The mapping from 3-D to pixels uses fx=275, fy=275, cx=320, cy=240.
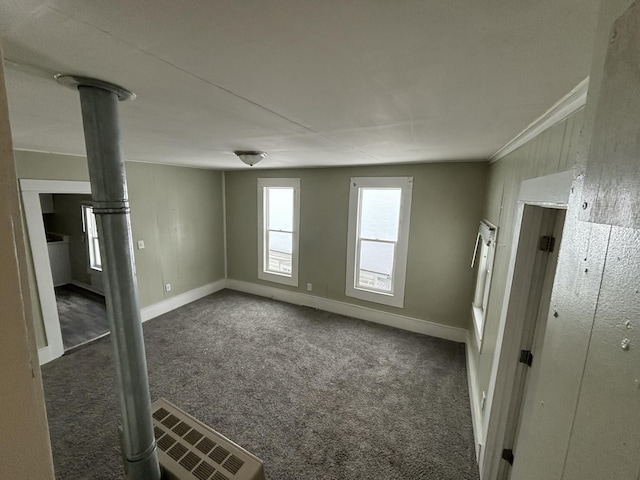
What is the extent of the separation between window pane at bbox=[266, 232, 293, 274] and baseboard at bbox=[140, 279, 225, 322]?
1122mm

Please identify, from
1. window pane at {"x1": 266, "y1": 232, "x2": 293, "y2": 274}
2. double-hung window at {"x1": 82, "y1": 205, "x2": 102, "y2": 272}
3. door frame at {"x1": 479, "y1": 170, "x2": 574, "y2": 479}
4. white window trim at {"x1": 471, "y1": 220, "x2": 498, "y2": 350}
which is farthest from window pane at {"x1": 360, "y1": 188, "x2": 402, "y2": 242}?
double-hung window at {"x1": 82, "y1": 205, "x2": 102, "y2": 272}

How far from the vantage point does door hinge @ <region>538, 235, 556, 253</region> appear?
154 cm

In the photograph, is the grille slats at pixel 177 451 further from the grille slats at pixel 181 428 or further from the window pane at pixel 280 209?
the window pane at pixel 280 209

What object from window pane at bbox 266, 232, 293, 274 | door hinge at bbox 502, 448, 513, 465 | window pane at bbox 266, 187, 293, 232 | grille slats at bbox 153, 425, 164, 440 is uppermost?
window pane at bbox 266, 187, 293, 232

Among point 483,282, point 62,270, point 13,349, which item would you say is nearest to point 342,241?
point 483,282

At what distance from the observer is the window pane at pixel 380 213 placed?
3861 mm

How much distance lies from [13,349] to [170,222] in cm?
445

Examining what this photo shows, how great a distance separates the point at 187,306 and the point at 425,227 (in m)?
3.89

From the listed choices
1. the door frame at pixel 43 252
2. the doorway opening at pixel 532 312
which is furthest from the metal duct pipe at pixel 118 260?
the door frame at pixel 43 252

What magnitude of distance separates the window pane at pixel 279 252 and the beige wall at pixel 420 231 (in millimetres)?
320

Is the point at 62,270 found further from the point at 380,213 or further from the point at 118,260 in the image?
the point at 380,213

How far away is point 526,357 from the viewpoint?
1672mm

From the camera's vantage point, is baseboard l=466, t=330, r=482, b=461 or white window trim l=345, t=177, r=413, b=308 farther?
white window trim l=345, t=177, r=413, b=308

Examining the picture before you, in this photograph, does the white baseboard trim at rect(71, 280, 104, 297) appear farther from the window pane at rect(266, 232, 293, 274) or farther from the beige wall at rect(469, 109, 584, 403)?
the beige wall at rect(469, 109, 584, 403)
